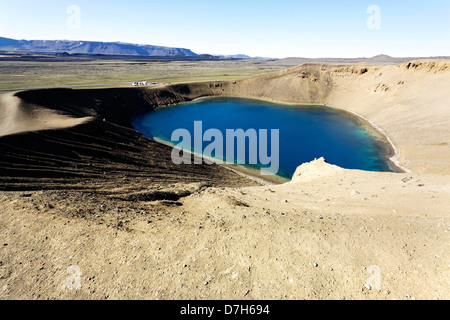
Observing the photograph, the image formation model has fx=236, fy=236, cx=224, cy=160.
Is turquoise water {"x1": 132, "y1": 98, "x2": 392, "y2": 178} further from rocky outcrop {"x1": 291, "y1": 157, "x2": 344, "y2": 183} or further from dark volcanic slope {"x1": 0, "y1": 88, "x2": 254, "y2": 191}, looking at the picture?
dark volcanic slope {"x1": 0, "y1": 88, "x2": 254, "y2": 191}

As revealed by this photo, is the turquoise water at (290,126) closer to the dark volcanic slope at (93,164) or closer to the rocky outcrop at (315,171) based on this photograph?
the rocky outcrop at (315,171)

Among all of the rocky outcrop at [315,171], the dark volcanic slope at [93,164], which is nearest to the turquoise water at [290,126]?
the rocky outcrop at [315,171]

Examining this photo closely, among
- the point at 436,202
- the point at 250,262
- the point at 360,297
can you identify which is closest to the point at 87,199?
the point at 250,262

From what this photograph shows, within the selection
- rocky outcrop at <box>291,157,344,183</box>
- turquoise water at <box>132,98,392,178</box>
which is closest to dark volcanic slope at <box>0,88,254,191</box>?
rocky outcrop at <box>291,157,344,183</box>

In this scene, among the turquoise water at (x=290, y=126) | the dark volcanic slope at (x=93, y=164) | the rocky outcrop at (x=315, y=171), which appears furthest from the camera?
the turquoise water at (x=290, y=126)

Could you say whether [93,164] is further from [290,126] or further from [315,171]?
[290,126]
